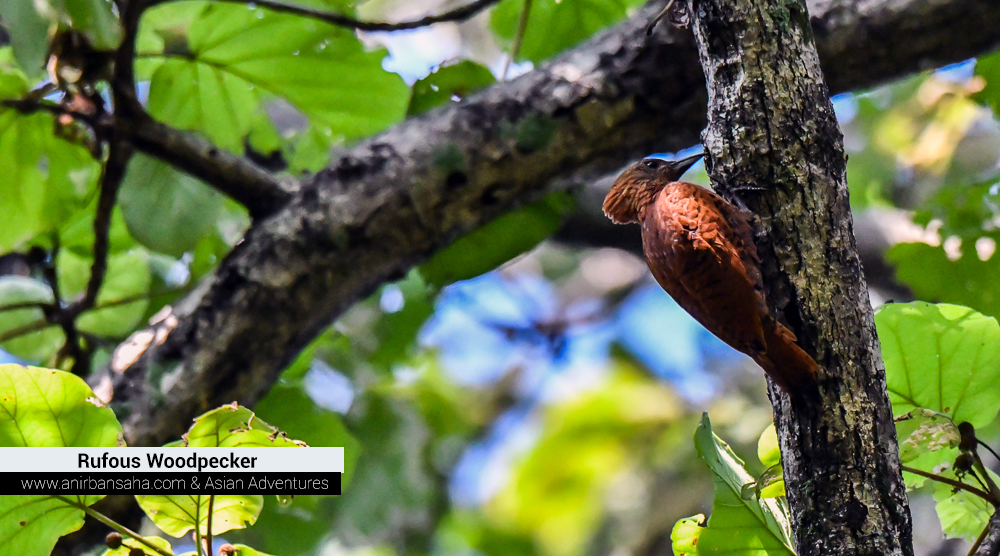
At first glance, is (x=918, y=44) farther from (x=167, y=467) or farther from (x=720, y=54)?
(x=167, y=467)

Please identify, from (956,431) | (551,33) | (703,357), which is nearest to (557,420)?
(703,357)

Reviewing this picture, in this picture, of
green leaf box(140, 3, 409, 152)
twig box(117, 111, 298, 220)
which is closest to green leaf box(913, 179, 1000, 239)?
green leaf box(140, 3, 409, 152)

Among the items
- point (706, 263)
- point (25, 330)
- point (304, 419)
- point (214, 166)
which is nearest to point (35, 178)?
point (25, 330)

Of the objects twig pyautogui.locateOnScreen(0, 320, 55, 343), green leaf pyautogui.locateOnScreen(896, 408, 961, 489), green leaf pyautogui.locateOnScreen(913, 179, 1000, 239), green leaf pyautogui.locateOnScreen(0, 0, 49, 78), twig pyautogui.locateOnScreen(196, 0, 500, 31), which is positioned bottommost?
green leaf pyautogui.locateOnScreen(896, 408, 961, 489)

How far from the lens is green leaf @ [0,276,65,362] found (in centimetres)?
173

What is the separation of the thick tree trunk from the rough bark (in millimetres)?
671

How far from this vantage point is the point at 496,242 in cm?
177

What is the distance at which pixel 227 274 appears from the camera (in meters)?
1.50

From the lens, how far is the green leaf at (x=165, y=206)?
1.58 metres

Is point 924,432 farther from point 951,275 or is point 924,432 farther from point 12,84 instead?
point 12,84

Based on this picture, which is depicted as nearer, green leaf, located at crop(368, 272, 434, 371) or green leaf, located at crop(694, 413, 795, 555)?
green leaf, located at crop(694, 413, 795, 555)

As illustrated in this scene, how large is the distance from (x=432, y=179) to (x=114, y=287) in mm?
914

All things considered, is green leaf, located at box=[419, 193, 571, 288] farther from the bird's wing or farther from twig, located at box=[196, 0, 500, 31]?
the bird's wing

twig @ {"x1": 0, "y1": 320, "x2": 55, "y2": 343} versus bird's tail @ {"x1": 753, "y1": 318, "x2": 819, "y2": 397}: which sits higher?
twig @ {"x1": 0, "y1": 320, "x2": 55, "y2": 343}
